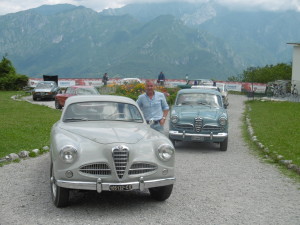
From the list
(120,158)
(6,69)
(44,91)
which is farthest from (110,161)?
(6,69)

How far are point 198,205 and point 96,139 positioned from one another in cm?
191

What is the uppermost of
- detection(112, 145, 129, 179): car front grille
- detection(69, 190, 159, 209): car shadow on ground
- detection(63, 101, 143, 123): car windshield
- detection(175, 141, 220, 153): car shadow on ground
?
detection(63, 101, 143, 123): car windshield

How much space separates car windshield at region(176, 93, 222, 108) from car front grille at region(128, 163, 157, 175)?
25.3 ft

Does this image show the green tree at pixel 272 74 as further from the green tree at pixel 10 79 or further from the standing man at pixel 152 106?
the standing man at pixel 152 106

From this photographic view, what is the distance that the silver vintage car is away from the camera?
684 centimetres

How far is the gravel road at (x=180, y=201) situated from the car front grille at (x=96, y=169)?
0.61 metres

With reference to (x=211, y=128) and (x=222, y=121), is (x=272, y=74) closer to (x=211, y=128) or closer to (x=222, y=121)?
(x=222, y=121)

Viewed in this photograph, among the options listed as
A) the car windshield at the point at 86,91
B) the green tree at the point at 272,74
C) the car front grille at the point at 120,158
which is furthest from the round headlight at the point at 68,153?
the green tree at the point at 272,74

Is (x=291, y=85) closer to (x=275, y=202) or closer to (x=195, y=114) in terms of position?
(x=195, y=114)

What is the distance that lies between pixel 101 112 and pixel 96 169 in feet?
6.32

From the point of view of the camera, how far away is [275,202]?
784cm

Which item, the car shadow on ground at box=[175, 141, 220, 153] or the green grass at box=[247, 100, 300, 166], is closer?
the green grass at box=[247, 100, 300, 166]

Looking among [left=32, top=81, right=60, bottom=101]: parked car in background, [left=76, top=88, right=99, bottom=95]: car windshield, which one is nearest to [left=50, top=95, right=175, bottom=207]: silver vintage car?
[left=76, top=88, right=99, bottom=95]: car windshield

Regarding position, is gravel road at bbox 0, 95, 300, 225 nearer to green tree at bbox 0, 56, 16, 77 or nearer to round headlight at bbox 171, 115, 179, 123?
round headlight at bbox 171, 115, 179, 123
